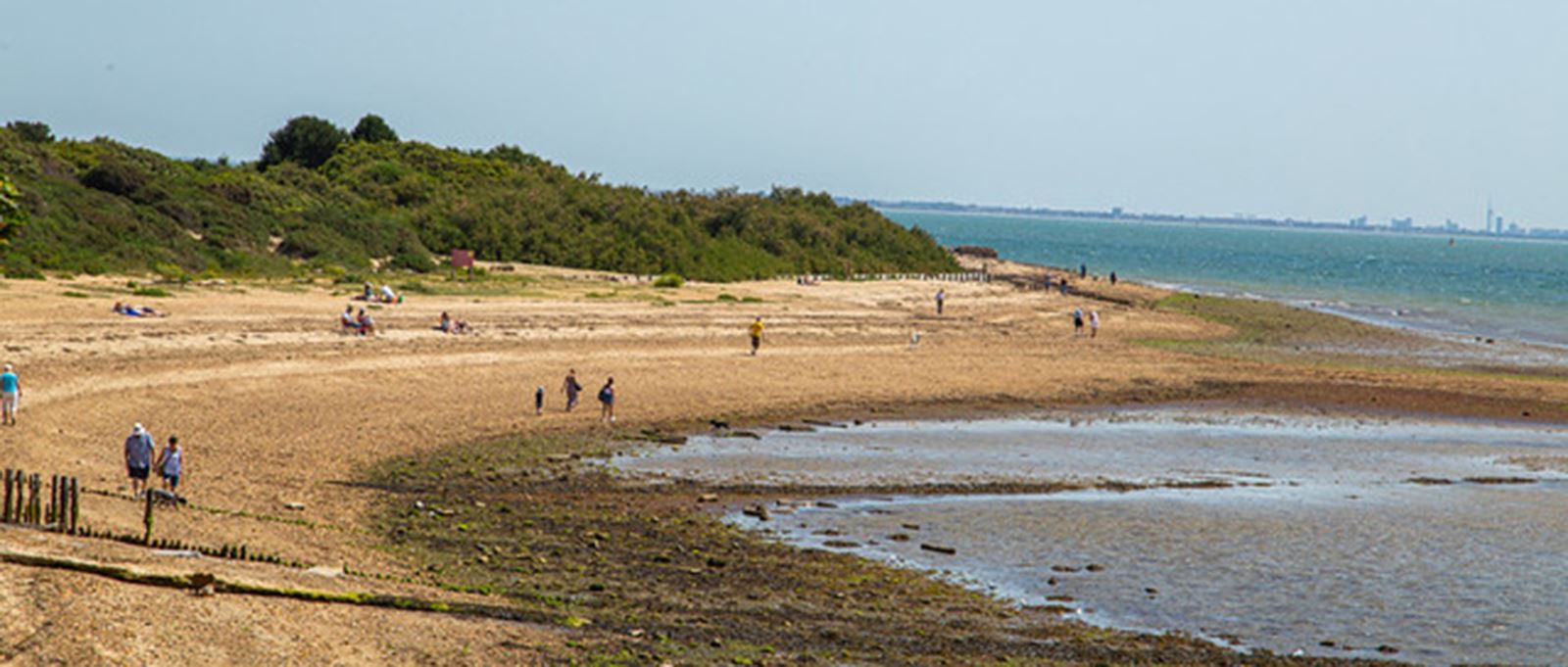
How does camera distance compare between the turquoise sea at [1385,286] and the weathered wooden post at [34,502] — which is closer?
→ the weathered wooden post at [34,502]

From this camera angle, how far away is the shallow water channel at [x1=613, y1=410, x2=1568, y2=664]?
58.9ft

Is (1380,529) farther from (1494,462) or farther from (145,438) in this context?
(145,438)

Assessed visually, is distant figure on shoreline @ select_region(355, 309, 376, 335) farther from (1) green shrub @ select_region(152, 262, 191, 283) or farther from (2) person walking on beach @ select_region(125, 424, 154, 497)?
(2) person walking on beach @ select_region(125, 424, 154, 497)

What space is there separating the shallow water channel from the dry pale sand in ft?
15.3

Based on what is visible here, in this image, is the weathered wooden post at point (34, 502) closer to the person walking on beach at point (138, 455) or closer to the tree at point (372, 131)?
the person walking on beach at point (138, 455)

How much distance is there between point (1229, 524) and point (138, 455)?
1549 centimetres

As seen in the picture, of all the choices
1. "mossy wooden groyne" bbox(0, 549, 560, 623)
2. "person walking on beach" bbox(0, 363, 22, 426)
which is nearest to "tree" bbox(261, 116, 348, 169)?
"person walking on beach" bbox(0, 363, 22, 426)

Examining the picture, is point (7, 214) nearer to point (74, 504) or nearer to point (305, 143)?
point (74, 504)

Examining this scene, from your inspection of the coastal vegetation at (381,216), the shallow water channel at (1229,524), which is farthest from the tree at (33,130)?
the shallow water channel at (1229,524)

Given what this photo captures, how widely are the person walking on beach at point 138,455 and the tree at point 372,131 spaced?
71416mm

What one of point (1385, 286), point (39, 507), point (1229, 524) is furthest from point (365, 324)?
point (1385, 286)

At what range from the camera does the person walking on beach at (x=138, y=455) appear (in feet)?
64.0

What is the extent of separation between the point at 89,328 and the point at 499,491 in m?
16.6

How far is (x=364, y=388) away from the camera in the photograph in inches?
1236
